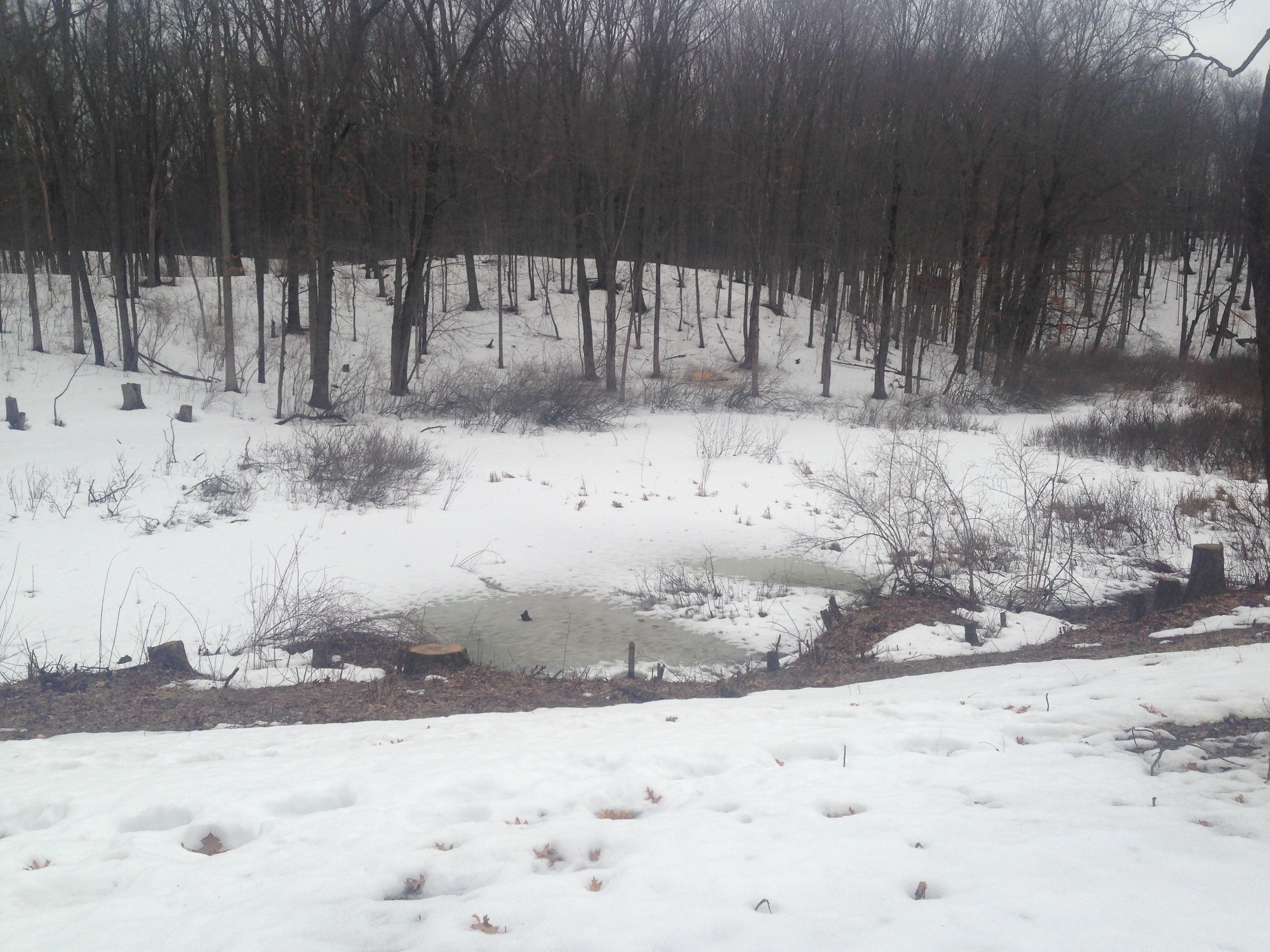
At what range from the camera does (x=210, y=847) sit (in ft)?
11.1

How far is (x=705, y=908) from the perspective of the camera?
2715 millimetres

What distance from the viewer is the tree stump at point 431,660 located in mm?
6910

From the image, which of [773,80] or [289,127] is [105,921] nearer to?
[289,127]

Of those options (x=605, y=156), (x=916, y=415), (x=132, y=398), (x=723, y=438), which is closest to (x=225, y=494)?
(x=132, y=398)

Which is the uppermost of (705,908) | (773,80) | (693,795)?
(773,80)

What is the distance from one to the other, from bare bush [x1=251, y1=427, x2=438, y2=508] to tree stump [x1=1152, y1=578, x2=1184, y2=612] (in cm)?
990

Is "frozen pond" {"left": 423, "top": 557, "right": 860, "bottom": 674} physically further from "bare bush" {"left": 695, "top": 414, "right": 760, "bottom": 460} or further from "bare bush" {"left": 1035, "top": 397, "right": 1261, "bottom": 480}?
"bare bush" {"left": 1035, "top": 397, "right": 1261, "bottom": 480}

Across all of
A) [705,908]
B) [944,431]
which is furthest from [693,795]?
[944,431]

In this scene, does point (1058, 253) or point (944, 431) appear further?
point (1058, 253)

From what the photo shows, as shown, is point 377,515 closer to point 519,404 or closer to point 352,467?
point 352,467

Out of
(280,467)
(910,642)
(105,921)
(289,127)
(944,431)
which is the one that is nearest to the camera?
(105,921)

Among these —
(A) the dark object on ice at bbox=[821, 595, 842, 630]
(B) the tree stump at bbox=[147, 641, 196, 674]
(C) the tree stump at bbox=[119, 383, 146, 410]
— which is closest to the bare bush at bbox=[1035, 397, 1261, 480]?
(A) the dark object on ice at bbox=[821, 595, 842, 630]

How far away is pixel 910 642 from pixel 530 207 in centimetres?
2575

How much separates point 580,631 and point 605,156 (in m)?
17.6
